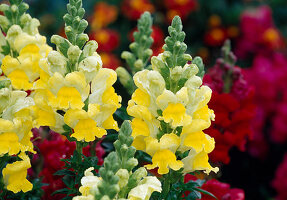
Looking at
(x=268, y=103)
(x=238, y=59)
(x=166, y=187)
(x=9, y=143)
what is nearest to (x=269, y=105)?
(x=268, y=103)

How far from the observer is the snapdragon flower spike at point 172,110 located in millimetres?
1278

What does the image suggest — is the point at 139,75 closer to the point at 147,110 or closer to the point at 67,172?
the point at 147,110

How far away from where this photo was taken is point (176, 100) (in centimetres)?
127

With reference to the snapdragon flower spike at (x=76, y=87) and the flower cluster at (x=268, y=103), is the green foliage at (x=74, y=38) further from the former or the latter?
the flower cluster at (x=268, y=103)

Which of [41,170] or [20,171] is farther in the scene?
[41,170]

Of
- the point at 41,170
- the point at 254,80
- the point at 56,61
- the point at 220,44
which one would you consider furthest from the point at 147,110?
the point at 220,44

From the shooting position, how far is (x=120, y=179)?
1104 millimetres

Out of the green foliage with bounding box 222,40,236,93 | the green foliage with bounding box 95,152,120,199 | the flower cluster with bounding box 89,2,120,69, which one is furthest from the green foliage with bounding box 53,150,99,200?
the flower cluster with bounding box 89,2,120,69

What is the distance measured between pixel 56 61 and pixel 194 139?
40 centimetres

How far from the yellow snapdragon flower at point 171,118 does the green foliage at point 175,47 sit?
0.08 ft

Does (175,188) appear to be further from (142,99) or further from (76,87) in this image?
(76,87)

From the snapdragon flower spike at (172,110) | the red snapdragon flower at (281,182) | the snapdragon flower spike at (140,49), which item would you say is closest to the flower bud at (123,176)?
the snapdragon flower spike at (172,110)

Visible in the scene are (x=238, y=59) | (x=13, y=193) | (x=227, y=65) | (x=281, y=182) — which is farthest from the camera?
(x=238, y=59)

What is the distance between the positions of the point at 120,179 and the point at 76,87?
330 mm
